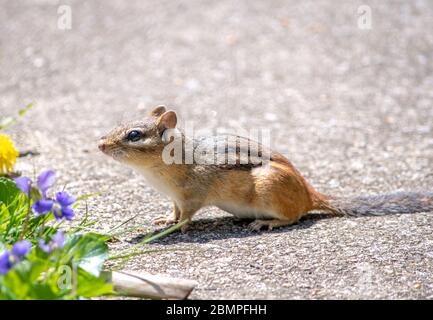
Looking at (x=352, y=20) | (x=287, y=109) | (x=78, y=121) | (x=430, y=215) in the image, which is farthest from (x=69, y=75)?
(x=430, y=215)

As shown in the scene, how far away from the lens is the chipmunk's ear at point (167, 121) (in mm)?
5309

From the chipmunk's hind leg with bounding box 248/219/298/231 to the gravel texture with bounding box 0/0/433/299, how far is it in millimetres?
82

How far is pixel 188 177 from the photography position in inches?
214

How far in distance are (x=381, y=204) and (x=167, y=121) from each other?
181 centimetres

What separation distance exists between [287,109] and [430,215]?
3.77 meters

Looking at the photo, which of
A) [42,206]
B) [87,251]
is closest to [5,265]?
[42,206]

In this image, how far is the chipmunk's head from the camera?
5.25 metres

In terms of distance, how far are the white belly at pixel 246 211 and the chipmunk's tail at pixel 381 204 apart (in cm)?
50

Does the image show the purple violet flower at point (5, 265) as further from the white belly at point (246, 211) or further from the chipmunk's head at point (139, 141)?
the white belly at point (246, 211)

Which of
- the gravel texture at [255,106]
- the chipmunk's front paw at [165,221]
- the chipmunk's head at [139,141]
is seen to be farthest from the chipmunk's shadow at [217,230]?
the chipmunk's head at [139,141]

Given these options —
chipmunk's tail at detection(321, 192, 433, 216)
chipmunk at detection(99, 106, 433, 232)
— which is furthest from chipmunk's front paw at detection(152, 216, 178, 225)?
chipmunk's tail at detection(321, 192, 433, 216)
